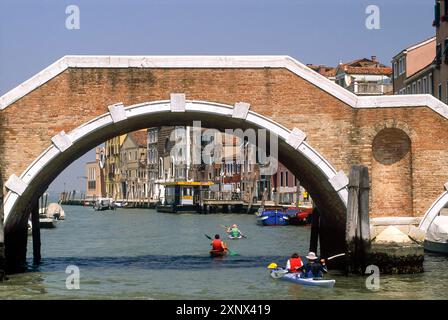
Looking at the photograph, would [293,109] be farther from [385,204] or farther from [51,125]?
[51,125]

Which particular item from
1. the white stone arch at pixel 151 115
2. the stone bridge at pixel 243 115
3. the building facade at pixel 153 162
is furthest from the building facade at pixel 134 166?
the white stone arch at pixel 151 115

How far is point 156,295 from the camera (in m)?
23.3

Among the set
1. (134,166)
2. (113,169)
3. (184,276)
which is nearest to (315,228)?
(184,276)

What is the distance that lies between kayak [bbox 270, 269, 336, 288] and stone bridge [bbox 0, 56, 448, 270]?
2.29 m

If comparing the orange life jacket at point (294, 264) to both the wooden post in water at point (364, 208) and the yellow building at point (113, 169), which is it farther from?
the yellow building at point (113, 169)

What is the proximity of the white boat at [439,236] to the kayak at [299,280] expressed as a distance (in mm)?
8262

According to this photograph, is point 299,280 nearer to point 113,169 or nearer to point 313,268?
point 313,268

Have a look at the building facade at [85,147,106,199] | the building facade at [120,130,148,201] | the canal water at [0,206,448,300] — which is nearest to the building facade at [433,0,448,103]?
the canal water at [0,206,448,300]

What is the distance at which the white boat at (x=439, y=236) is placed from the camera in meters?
31.8

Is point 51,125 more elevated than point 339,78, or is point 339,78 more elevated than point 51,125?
point 339,78

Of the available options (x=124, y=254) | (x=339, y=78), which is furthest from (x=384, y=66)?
(x=124, y=254)

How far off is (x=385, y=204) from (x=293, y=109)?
145 inches
